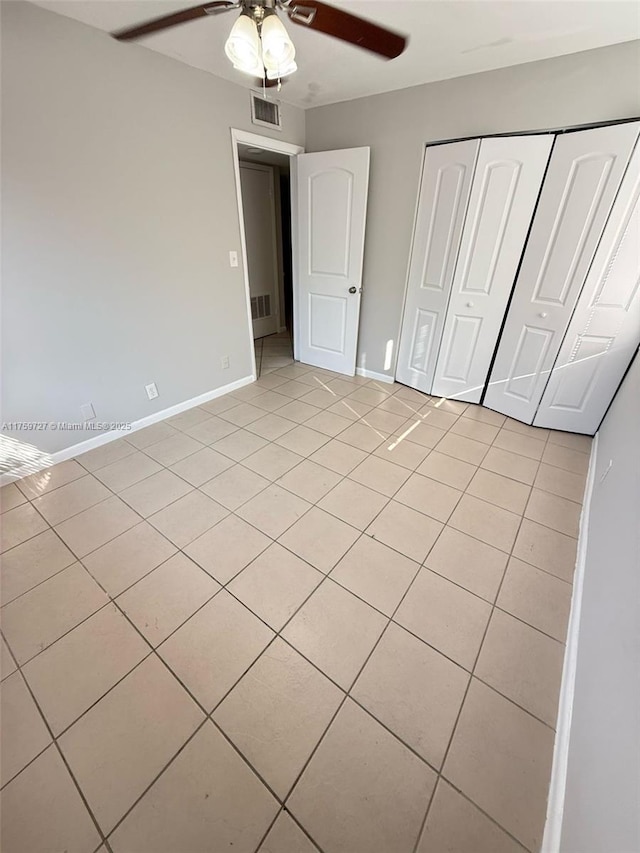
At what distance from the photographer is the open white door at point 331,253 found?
298cm

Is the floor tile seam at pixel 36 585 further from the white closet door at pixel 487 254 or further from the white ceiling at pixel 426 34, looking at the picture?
the white closet door at pixel 487 254

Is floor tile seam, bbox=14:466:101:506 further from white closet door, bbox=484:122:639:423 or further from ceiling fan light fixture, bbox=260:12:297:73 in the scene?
white closet door, bbox=484:122:639:423

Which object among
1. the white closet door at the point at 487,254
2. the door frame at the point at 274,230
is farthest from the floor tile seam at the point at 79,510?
the door frame at the point at 274,230

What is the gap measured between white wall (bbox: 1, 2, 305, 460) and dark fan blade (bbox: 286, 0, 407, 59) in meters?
1.45

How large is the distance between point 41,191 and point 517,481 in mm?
3219

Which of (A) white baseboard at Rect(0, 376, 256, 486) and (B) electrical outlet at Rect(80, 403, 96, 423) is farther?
(B) electrical outlet at Rect(80, 403, 96, 423)

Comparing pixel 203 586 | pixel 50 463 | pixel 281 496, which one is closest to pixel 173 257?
pixel 50 463

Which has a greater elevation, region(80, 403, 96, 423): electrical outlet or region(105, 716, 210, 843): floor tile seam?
region(80, 403, 96, 423): electrical outlet

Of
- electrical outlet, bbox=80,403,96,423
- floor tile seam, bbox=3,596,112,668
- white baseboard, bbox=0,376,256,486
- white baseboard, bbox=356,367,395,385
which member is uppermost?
electrical outlet, bbox=80,403,96,423

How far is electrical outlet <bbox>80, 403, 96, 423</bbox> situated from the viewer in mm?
2385

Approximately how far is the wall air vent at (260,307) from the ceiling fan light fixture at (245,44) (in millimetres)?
3452

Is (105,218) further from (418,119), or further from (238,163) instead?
(418,119)

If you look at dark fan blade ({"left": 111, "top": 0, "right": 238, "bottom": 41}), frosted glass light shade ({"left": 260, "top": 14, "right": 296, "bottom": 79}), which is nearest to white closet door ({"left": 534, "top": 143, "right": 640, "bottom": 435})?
frosted glass light shade ({"left": 260, "top": 14, "right": 296, "bottom": 79})

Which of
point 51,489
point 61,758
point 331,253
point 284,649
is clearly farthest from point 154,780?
point 331,253
